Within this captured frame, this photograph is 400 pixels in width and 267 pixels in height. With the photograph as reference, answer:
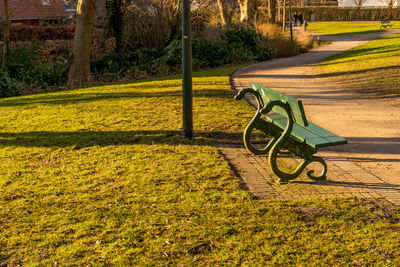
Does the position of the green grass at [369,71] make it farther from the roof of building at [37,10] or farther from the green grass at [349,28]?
the roof of building at [37,10]

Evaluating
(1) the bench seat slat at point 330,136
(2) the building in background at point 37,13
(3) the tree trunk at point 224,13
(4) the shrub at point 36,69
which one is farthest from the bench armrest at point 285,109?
(2) the building in background at point 37,13

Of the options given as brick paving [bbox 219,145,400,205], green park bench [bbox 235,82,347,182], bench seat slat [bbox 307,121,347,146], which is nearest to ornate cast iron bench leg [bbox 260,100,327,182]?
green park bench [bbox 235,82,347,182]

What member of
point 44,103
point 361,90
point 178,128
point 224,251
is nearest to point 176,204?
point 224,251

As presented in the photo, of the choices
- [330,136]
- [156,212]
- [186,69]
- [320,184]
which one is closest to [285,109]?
[330,136]

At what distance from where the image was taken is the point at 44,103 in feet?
37.7

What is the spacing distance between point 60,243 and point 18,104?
850cm

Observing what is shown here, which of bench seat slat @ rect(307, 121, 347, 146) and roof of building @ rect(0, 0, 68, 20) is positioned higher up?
roof of building @ rect(0, 0, 68, 20)

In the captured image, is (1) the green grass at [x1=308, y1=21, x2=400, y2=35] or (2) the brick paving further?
(1) the green grass at [x1=308, y1=21, x2=400, y2=35]

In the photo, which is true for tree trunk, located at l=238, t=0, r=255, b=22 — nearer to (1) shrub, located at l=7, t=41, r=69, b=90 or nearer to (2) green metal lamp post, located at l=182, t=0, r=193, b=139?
(1) shrub, located at l=7, t=41, r=69, b=90

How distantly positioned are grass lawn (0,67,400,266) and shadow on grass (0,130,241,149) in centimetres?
2

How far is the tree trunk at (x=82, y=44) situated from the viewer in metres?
17.2

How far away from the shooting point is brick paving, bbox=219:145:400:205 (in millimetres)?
5039

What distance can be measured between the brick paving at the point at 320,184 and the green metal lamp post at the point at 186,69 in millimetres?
1251

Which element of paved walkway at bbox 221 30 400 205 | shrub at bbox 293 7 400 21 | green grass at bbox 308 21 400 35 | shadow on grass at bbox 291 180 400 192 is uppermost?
shrub at bbox 293 7 400 21
